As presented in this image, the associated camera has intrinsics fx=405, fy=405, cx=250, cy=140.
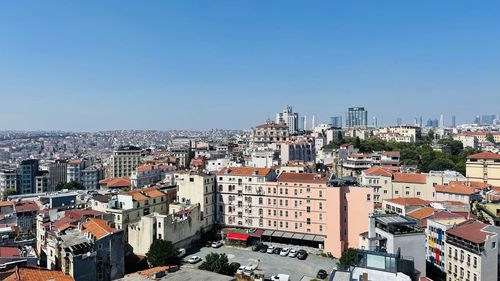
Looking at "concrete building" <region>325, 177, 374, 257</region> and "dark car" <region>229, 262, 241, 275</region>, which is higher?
"concrete building" <region>325, 177, 374, 257</region>

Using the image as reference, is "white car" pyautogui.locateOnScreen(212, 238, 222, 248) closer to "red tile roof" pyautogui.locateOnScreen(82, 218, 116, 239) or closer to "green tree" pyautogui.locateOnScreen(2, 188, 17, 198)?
"red tile roof" pyautogui.locateOnScreen(82, 218, 116, 239)

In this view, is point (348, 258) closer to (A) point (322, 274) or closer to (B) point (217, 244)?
(A) point (322, 274)

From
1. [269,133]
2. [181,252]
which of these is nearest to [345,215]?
[181,252]

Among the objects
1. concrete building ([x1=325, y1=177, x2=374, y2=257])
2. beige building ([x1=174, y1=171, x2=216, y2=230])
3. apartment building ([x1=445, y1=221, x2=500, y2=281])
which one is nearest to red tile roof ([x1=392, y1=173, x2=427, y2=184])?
concrete building ([x1=325, y1=177, x2=374, y2=257])

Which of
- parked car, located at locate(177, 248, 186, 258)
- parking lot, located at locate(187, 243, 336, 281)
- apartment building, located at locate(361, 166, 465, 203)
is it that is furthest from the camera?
apartment building, located at locate(361, 166, 465, 203)

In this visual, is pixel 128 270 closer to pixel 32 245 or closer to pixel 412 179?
pixel 32 245

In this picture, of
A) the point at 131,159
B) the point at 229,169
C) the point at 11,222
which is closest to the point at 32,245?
the point at 11,222
